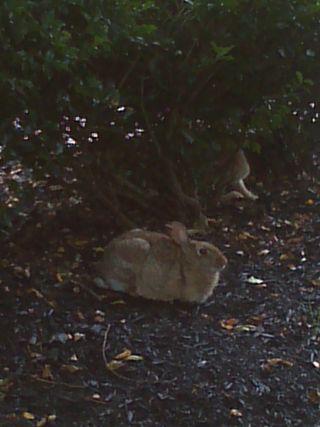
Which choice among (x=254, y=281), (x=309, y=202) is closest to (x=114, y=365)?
(x=254, y=281)

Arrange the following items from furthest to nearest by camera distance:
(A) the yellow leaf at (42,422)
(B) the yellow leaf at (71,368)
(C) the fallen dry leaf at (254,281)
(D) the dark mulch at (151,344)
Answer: (C) the fallen dry leaf at (254,281)
(B) the yellow leaf at (71,368)
(D) the dark mulch at (151,344)
(A) the yellow leaf at (42,422)

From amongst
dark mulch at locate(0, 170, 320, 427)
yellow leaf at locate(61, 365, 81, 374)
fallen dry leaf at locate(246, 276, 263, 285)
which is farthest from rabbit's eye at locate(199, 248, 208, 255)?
yellow leaf at locate(61, 365, 81, 374)

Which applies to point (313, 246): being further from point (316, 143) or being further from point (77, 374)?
point (77, 374)

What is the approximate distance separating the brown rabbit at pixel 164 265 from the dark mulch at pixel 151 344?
0.09 m

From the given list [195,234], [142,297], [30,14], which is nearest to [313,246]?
[195,234]

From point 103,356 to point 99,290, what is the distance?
0.57 m

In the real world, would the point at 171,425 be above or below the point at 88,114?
below

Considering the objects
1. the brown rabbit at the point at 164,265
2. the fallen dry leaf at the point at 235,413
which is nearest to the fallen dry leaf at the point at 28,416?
the fallen dry leaf at the point at 235,413

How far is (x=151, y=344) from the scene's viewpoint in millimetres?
4281

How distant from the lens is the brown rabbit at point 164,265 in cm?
454

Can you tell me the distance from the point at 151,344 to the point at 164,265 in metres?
0.44

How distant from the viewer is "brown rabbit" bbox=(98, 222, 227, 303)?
4539 mm

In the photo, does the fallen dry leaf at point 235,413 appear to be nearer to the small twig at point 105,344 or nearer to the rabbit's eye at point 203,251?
the small twig at point 105,344

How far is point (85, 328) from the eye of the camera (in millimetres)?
4328
